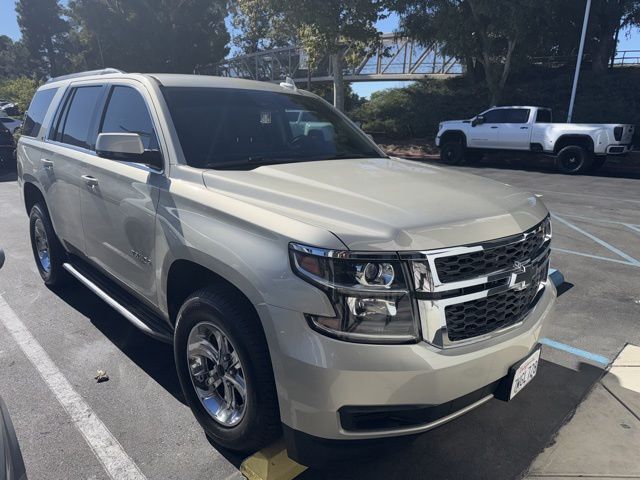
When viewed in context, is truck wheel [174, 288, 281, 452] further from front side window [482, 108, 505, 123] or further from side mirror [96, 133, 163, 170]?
front side window [482, 108, 505, 123]

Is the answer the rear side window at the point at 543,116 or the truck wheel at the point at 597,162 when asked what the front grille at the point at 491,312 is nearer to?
the truck wheel at the point at 597,162

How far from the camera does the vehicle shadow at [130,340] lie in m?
3.44

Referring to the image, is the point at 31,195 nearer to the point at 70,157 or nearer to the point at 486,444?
the point at 70,157

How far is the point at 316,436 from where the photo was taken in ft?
6.76

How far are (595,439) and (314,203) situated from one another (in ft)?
7.01

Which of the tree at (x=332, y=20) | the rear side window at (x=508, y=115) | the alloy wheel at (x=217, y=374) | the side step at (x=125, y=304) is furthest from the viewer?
the tree at (x=332, y=20)

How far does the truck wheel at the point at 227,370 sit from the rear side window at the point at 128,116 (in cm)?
116

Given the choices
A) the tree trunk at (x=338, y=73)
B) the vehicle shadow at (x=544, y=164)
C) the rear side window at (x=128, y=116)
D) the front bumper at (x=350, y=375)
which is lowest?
the vehicle shadow at (x=544, y=164)

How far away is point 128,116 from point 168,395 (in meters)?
1.91

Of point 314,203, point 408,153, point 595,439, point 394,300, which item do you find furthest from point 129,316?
point 408,153

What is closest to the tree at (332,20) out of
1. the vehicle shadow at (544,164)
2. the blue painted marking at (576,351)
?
the vehicle shadow at (544,164)

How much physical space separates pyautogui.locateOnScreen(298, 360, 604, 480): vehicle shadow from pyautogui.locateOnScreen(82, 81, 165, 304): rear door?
5.36ft

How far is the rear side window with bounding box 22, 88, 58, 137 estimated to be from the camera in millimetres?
4930

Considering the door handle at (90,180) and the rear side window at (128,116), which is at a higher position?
the rear side window at (128,116)
